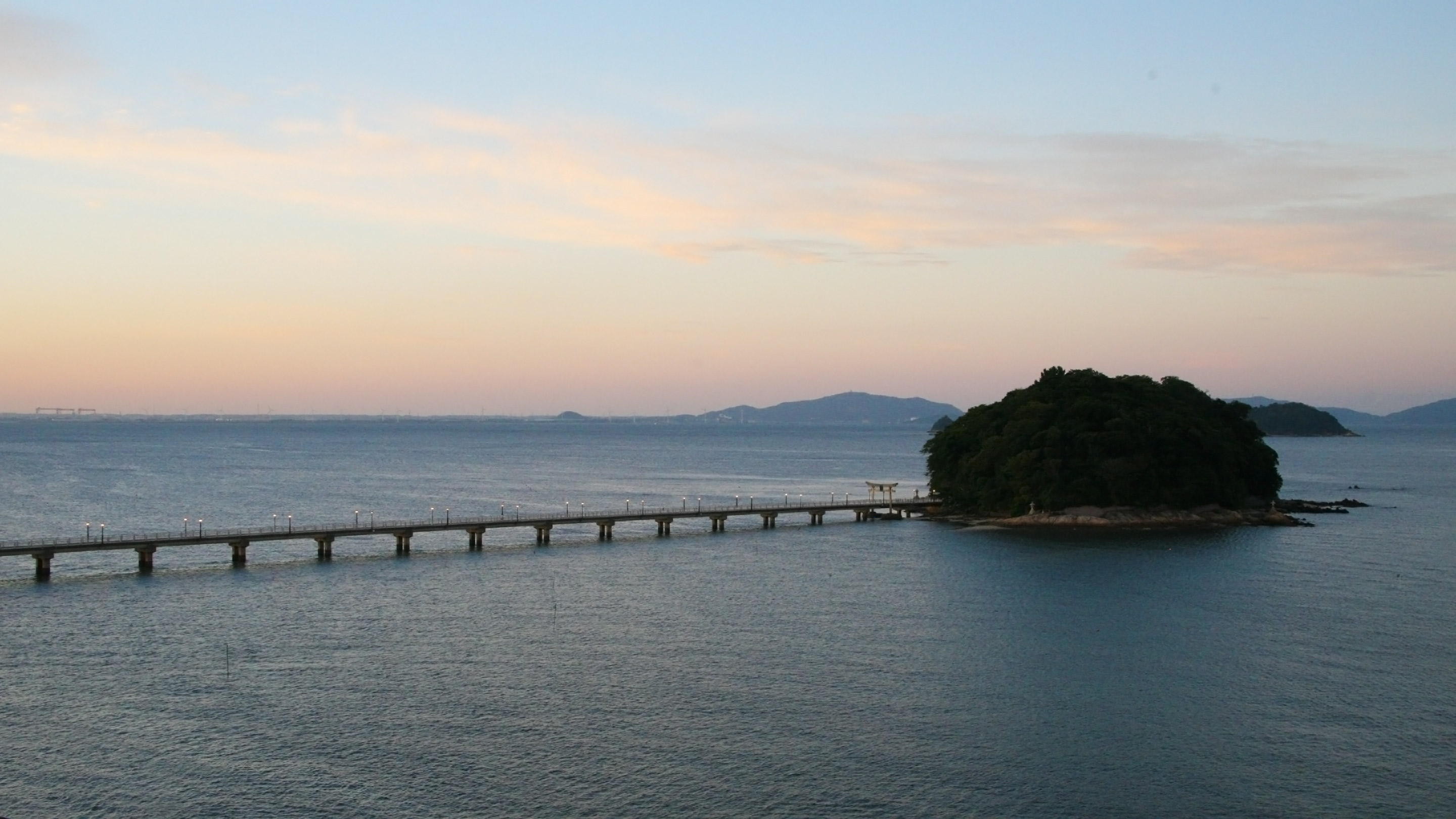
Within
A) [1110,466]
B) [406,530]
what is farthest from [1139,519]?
[406,530]

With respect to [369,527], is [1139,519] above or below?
above

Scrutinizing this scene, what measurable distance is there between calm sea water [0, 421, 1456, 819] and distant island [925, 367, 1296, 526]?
71.0ft

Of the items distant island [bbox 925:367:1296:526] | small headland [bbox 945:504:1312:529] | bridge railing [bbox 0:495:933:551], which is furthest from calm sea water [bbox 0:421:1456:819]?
distant island [bbox 925:367:1296:526]

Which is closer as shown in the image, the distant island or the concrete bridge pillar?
the concrete bridge pillar

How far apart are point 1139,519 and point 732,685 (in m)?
77.2

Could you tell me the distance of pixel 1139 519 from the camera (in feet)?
389

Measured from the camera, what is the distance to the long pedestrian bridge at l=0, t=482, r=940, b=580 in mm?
84250

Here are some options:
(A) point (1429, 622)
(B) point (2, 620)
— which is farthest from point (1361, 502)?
(B) point (2, 620)

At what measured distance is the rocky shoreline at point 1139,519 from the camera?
11706 centimetres

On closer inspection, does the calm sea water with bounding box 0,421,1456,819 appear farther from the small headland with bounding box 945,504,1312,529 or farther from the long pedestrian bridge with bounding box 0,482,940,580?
the small headland with bounding box 945,504,1312,529

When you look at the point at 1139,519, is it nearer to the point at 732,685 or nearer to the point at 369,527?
the point at 369,527

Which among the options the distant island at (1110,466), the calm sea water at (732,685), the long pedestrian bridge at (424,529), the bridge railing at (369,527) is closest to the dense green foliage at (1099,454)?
the distant island at (1110,466)

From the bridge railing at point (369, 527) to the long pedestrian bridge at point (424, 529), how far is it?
0.31ft

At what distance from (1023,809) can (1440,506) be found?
5105 inches
